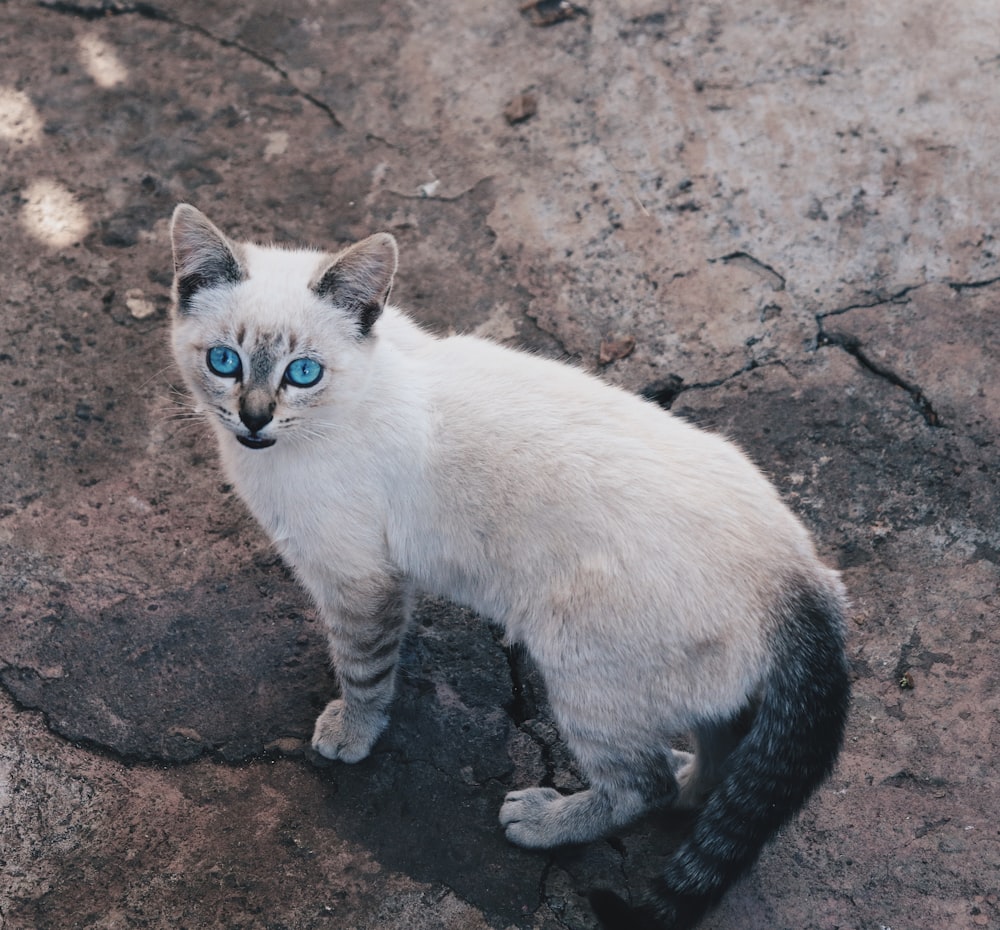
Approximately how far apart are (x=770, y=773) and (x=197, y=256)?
1997mm

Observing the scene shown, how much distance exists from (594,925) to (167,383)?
8.31 ft

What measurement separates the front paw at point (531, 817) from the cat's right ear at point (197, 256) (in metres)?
1.68

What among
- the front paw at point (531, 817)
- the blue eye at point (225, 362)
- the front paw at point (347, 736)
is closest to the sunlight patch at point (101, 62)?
the blue eye at point (225, 362)

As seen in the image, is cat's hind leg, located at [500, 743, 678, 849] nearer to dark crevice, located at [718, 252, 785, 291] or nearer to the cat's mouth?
the cat's mouth

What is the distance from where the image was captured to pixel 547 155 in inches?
182

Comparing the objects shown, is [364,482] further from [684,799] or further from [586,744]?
[684,799]

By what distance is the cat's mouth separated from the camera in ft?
8.75

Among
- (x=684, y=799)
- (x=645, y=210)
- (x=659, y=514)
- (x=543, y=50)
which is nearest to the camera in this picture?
(x=659, y=514)

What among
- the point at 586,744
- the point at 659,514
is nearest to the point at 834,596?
the point at 659,514

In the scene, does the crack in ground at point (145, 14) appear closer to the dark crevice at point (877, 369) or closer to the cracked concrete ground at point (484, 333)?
the cracked concrete ground at point (484, 333)

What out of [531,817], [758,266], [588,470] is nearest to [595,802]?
[531,817]

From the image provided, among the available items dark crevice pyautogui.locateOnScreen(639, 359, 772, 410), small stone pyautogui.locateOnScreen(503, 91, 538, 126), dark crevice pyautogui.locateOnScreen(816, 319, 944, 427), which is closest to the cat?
dark crevice pyautogui.locateOnScreen(639, 359, 772, 410)

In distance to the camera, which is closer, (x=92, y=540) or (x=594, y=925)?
(x=594, y=925)

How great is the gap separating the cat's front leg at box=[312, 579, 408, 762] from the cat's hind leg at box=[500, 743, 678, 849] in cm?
49
